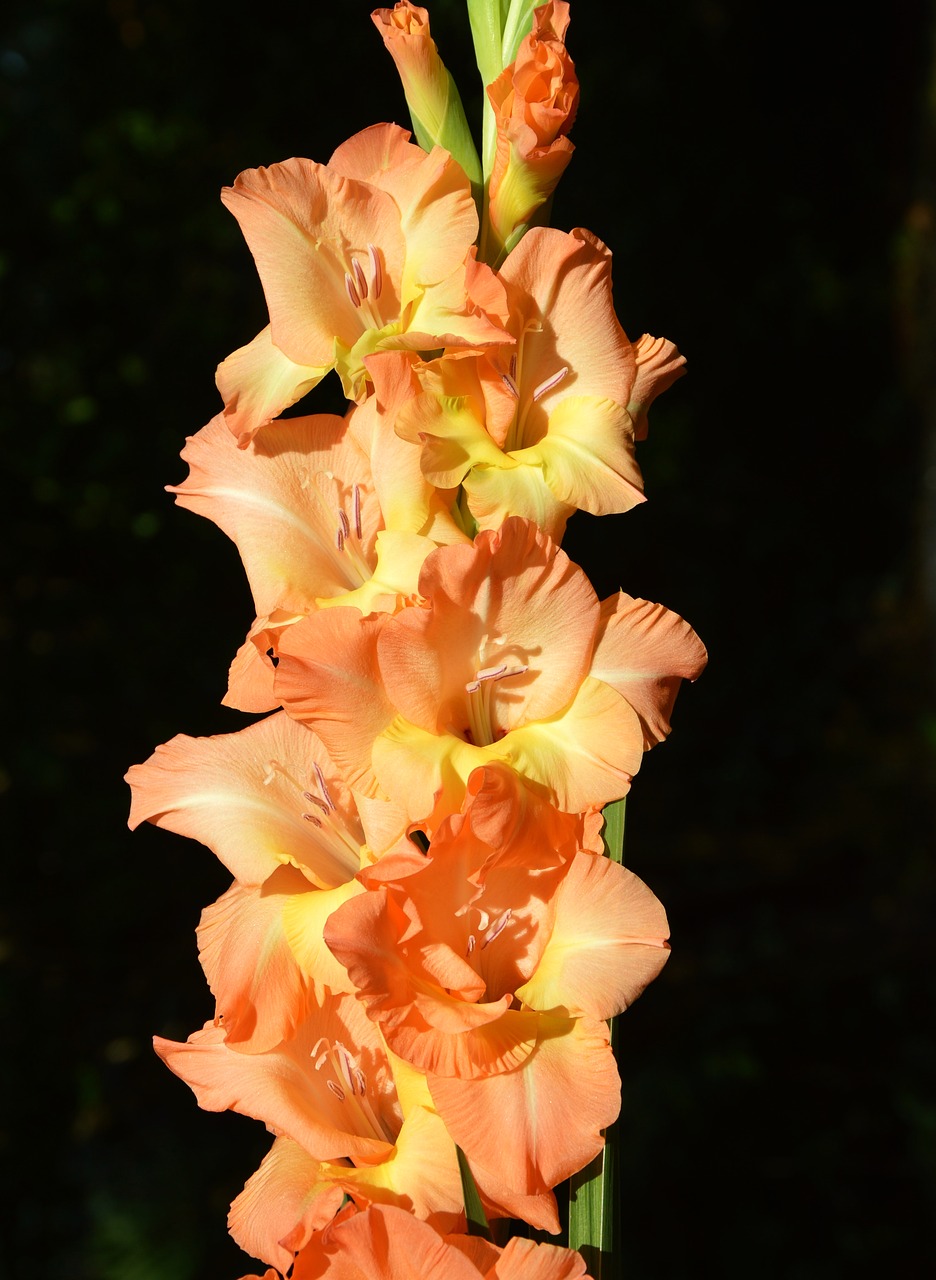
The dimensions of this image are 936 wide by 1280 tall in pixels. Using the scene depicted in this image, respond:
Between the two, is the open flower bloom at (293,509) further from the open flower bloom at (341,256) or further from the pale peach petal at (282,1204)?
the pale peach petal at (282,1204)

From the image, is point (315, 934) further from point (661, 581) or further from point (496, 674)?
point (661, 581)

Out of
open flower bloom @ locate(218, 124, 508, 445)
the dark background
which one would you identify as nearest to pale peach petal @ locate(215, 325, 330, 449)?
open flower bloom @ locate(218, 124, 508, 445)

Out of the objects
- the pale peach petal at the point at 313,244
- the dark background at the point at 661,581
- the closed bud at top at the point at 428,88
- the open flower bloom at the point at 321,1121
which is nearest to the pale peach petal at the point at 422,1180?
the open flower bloom at the point at 321,1121

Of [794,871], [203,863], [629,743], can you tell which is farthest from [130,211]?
[794,871]

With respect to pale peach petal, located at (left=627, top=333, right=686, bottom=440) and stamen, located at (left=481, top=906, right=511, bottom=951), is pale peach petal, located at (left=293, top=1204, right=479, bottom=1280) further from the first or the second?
pale peach petal, located at (left=627, top=333, right=686, bottom=440)

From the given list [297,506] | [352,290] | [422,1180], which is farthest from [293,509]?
[422,1180]
